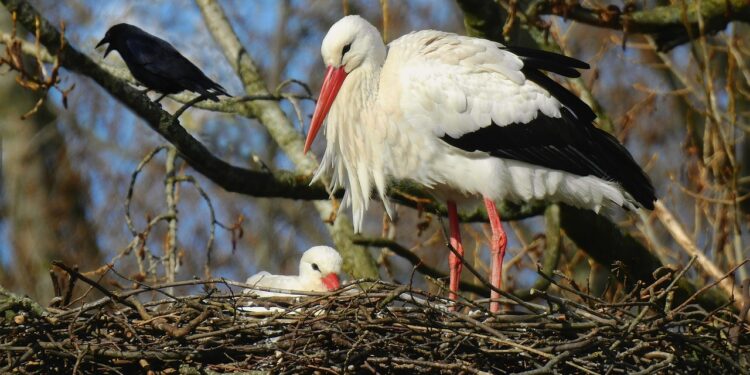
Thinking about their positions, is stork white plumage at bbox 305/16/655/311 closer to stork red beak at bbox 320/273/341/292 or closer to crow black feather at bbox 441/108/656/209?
crow black feather at bbox 441/108/656/209

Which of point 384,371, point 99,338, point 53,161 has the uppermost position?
point 53,161

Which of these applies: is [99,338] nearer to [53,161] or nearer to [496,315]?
[496,315]

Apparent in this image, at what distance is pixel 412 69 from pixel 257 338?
1992 millimetres

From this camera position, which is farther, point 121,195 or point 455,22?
point 455,22

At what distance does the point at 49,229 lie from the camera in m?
14.3

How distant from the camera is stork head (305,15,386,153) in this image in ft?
22.9

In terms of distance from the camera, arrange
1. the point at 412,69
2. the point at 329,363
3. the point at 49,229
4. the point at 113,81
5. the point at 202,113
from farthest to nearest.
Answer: the point at 202,113 → the point at 49,229 → the point at 412,69 → the point at 113,81 → the point at 329,363

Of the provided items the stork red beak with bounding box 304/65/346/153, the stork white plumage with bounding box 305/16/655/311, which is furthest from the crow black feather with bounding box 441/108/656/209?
the stork red beak with bounding box 304/65/346/153

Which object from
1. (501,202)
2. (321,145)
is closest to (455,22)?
(321,145)

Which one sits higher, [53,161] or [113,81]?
[53,161]

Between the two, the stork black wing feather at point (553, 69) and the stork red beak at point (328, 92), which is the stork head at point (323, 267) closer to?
the stork red beak at point (328, 92)

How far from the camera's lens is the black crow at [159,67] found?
7.55 m

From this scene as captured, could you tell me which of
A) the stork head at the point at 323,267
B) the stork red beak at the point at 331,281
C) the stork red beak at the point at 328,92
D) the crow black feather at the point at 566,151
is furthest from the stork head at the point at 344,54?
the crow black feather at the point at 566,151

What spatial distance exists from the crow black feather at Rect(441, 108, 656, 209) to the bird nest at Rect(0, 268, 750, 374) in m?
1.56
